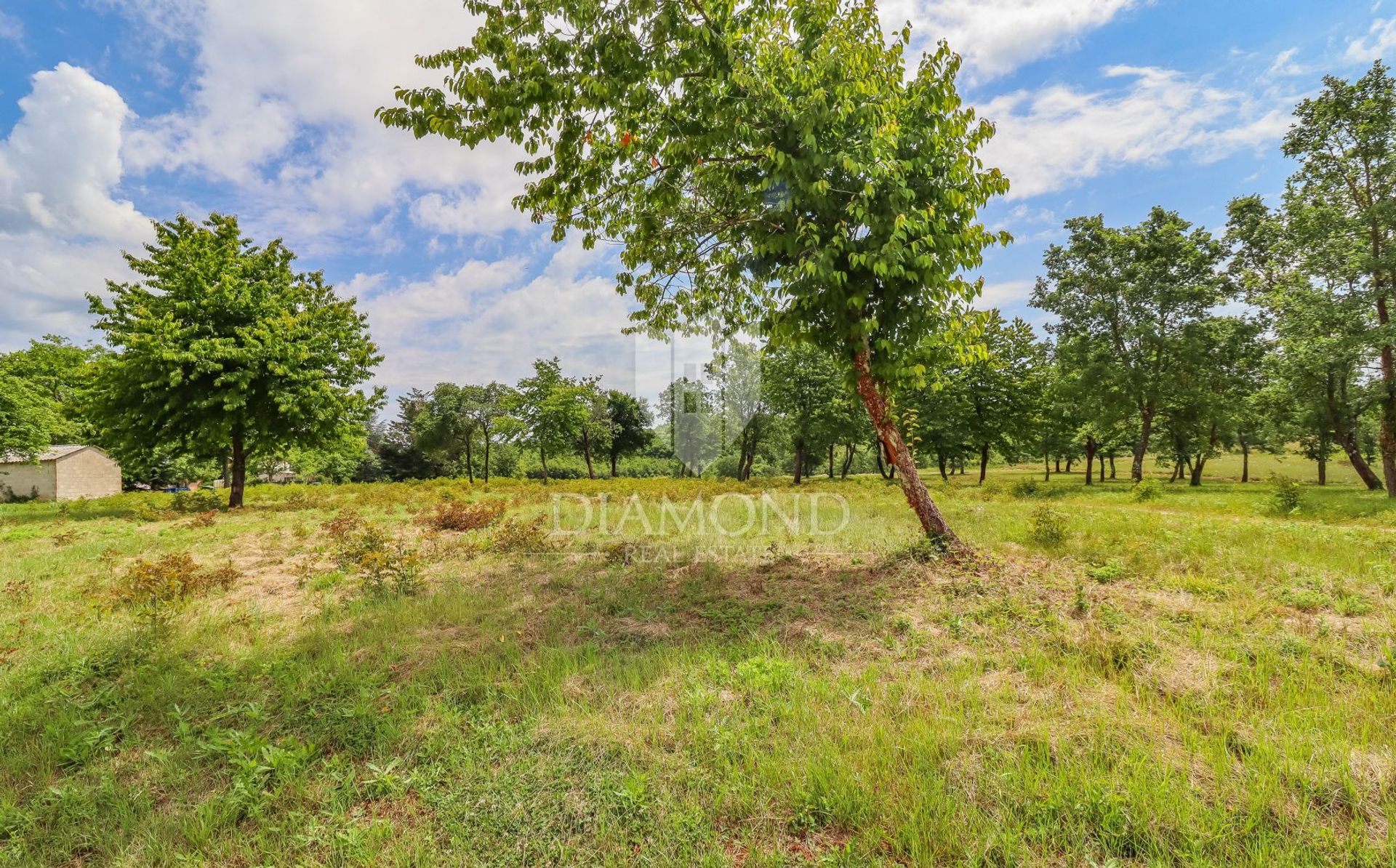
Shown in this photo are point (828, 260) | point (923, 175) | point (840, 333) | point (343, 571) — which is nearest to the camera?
point (828, 260)

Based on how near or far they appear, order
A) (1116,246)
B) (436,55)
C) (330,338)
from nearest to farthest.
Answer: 1. (436,55)
2. (330,338)
3. (1116,246)

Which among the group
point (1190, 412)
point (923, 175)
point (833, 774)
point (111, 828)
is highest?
point (923, 175)

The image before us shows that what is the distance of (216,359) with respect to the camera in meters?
15.9

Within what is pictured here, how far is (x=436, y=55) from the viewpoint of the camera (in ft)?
18.3

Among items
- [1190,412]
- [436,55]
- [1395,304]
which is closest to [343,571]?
[436,55]

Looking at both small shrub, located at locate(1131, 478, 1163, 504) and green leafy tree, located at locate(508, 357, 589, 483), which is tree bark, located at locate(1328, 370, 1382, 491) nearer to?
small shrub, located at locate(1131, 478, 1163, 504)

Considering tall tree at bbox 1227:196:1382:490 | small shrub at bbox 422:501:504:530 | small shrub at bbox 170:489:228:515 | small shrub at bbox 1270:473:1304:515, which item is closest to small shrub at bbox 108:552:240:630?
small shrub at bbox 422:501:504:530

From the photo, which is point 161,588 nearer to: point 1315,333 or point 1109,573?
point 1109,573

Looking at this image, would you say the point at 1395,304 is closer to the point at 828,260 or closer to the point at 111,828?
the point at 828,260

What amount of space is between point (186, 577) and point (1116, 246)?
3474 centimetres

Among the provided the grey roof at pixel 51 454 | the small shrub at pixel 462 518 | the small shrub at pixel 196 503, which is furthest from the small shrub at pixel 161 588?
the grey roof at pixel 51 454

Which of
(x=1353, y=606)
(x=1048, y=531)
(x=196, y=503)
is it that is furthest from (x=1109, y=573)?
(x=196, y=503)

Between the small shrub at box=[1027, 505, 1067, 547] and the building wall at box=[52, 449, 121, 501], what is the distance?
1869 inches

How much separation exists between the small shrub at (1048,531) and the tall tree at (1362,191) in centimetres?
1525
